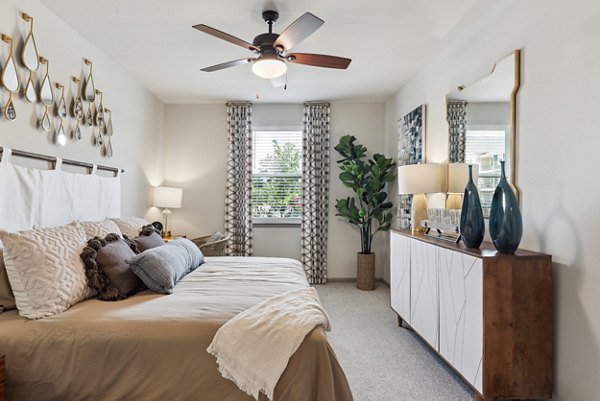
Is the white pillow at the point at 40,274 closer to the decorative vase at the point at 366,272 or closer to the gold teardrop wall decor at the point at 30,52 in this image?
the gold teardrop wall decor at the point at 30,52

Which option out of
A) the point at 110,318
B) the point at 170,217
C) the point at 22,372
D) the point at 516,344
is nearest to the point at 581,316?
the point at 516,344

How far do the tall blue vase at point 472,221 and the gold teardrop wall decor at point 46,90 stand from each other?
3.07 m

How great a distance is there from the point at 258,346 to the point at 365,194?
11.6ft

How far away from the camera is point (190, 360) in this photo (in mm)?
1585

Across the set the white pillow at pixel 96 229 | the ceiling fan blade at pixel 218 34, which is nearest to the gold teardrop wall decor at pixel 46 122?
the white pillow at pixel 96 229

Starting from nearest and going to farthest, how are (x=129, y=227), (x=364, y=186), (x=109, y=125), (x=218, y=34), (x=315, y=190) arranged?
1. (x=218, y=34)
2. (x=129, y=227)
3. (x=109, y=125)
4. (x=364, y=186)
5. (x=315, y=190)

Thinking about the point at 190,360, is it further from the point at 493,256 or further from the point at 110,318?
the point at 493,256

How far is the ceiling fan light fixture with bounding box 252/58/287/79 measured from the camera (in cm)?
260

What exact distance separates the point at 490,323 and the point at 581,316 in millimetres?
444

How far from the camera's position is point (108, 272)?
2088 mm

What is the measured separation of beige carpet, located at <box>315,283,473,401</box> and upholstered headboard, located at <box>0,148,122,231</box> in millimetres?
2420

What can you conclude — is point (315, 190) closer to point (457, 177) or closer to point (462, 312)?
point (457, 177)

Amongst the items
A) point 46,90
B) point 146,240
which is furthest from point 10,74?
point 146,240

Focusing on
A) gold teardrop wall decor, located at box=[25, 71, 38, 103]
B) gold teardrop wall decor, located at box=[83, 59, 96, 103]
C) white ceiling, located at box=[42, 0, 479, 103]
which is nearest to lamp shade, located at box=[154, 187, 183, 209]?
white ceiling, located at box=[42, 0, 479, 103]
